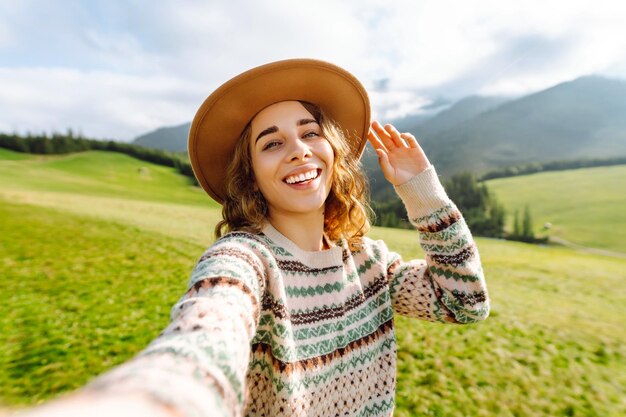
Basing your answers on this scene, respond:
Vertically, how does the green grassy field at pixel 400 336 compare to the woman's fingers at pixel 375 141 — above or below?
below

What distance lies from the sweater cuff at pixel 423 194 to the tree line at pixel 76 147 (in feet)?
255

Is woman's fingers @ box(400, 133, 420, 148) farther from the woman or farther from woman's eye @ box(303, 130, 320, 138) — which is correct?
woman's eye @ box(303, 130, 320, 138)

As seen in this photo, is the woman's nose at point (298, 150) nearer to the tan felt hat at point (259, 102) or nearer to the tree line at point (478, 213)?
the tan felt hat at point (259, 102)

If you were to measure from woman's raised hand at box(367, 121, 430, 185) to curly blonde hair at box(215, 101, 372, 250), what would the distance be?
0.89ft

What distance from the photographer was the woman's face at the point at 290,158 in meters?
2.17

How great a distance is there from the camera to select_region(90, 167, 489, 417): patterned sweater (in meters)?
1.31

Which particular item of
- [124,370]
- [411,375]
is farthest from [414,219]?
[411,375]

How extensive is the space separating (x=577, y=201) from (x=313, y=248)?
10009cm

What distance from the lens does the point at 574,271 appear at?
1650cm

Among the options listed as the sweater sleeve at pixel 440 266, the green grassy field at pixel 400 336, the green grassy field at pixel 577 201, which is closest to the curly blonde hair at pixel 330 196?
the sweater sleeve at pixel 440 266

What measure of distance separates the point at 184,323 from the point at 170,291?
722 centimetres

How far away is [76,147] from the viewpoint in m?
83.9

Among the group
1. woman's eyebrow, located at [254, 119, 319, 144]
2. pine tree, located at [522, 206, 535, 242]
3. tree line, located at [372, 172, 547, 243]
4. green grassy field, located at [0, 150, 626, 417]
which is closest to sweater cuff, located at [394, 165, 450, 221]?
woman's eyebrow, located at [254, 119, 319, 144]

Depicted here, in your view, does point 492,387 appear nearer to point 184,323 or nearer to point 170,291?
point 184,323
